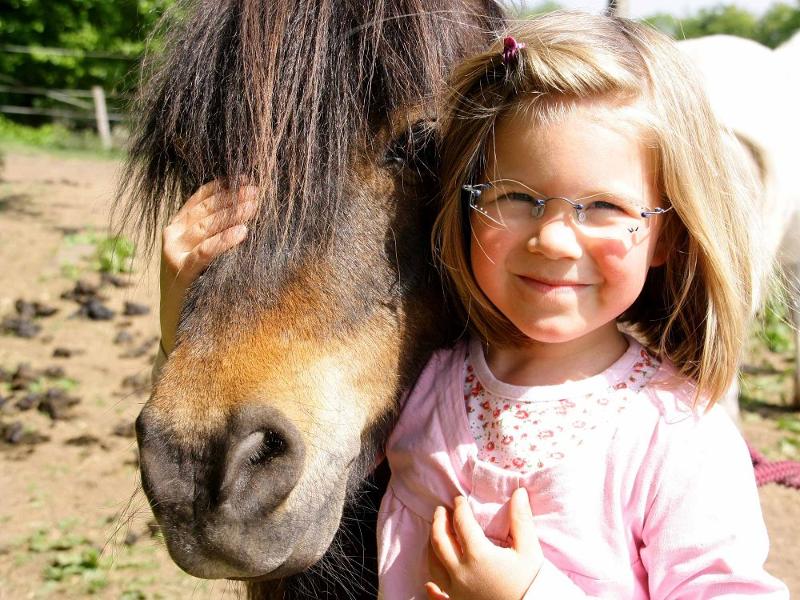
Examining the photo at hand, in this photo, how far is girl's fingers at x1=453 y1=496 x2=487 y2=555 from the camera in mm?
1432

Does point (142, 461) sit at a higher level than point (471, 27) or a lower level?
lower

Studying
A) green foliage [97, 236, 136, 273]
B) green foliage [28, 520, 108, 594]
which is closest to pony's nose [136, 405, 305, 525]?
green foliage [28, 520, 108, 594]

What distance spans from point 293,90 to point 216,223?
315mm

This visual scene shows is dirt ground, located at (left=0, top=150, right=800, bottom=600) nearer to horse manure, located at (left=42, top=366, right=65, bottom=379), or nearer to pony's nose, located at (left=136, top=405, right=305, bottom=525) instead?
horse manure, located at (left=42, top=366, right=65, bottom=379)

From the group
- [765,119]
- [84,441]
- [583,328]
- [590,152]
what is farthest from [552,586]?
[84,441]

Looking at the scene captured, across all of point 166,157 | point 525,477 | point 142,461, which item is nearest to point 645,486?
point 525,477

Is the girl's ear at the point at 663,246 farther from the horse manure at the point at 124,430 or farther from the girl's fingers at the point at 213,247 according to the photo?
the horse manure at the point at 124,430

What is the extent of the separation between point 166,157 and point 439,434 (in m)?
0.92

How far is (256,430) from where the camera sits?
132cm

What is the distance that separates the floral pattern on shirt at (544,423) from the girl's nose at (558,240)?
0.31m

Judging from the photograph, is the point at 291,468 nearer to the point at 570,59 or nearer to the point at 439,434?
the point at 439,434

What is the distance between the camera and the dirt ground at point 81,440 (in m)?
3.35

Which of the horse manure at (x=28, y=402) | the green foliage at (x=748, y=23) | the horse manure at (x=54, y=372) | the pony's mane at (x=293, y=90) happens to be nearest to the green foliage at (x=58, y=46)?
the horse manure at (x=54, y=372)

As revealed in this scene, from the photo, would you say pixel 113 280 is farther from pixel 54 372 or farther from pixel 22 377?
pixel 22 377
